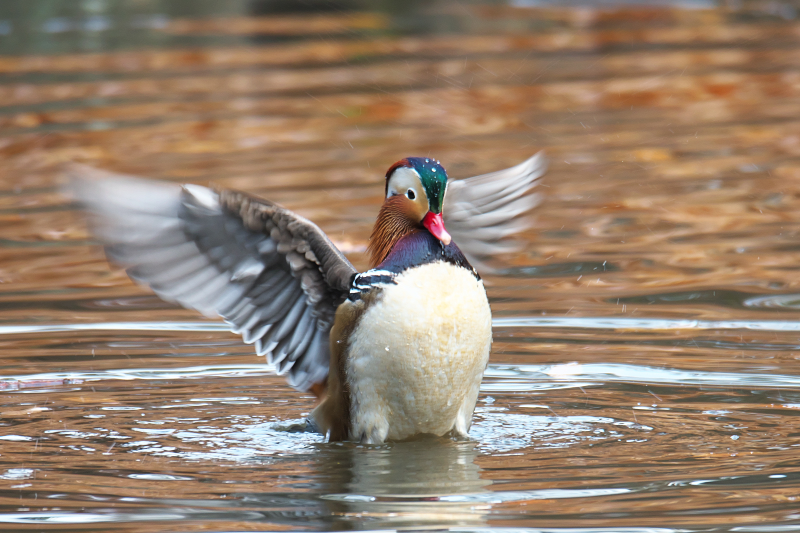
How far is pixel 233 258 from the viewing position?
16.8ft

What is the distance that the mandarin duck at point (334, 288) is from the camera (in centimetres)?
474

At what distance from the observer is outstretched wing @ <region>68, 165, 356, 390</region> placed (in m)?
4.91

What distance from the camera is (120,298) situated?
7457 mm

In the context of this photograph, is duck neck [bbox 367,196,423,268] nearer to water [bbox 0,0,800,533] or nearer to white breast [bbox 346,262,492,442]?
white breast [bbox 346,262,492,442]

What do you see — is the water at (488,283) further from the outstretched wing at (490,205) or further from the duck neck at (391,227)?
the duck neck at (391,227)

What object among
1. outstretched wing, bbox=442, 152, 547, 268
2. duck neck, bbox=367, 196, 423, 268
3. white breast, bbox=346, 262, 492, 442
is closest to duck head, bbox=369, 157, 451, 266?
duck neck, bbox=367, 196, 423, 268

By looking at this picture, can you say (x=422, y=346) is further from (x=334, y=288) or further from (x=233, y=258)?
(x=233, y=258)

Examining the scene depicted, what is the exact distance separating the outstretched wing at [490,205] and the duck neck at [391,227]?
2.35ft

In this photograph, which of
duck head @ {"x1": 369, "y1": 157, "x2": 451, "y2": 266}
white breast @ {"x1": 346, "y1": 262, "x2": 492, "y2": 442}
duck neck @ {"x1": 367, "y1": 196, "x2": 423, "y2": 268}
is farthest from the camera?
duck neck @ {"x1": 367, "y1": 196, "x2": 423, "y2": 268}

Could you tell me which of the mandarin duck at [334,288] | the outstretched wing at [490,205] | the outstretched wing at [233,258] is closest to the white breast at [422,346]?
the mandarin duck at [334,288]

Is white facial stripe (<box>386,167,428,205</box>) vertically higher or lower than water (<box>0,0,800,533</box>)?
higher

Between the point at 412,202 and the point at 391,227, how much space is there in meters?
0.16

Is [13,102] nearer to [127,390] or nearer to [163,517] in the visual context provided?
[127,390]

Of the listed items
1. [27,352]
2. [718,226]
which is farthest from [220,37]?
[27,352]
